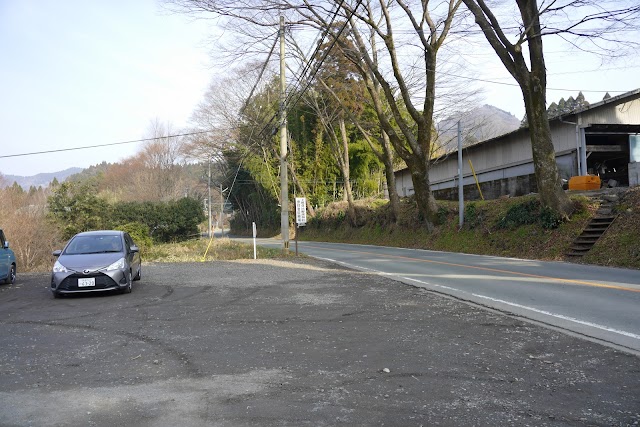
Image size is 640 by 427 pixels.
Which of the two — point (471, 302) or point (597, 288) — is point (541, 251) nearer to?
point (597, 288)

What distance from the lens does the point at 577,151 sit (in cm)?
2439

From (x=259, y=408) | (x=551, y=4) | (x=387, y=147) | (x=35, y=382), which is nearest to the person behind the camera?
(x=259, y=408)

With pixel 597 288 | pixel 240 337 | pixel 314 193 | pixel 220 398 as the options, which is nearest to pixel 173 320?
pixel 240 337

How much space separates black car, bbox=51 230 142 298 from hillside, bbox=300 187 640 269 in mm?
13042

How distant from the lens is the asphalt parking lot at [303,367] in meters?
4.29

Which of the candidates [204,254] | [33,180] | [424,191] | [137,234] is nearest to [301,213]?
[204,254]

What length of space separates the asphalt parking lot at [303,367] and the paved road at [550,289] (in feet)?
2.11

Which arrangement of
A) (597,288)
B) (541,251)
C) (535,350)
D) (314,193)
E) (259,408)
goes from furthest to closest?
1. (314,193)
2. (541,251)
3. (597,288)
4. (535,350)
5. (259,408)

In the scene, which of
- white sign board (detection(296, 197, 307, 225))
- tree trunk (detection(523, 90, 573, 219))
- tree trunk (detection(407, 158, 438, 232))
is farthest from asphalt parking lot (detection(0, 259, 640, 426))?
tree trunk (detection(407, 158, 438, 232))

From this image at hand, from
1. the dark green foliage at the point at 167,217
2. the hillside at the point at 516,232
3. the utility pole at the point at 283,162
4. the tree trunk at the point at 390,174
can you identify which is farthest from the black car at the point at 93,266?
the dark green foliage at the point at 167,217

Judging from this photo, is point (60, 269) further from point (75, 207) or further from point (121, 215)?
point (121, 215)

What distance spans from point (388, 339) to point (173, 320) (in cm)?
350

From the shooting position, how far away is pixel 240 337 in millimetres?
6984

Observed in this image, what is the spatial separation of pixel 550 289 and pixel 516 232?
11055 millimetres
